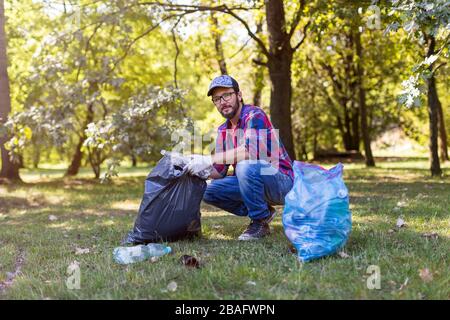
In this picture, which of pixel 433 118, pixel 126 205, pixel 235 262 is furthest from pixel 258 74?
pixel 235 262

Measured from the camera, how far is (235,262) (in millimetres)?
3359

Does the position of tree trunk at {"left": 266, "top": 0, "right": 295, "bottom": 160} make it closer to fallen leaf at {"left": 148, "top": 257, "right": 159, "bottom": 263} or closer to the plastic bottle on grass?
the plastic bottle on grass

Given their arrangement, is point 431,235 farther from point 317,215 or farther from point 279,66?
point 279,66

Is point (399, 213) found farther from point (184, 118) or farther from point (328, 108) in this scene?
point (328, 108)

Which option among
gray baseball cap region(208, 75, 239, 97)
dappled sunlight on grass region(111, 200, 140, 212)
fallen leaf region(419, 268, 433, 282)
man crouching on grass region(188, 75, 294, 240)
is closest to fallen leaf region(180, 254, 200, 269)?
man crouching on grass region(188, 75, 294, 240)

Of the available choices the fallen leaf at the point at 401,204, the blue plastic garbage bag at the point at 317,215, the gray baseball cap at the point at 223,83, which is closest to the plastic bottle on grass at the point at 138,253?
the blue plastic garbage bag at the point at 317,215

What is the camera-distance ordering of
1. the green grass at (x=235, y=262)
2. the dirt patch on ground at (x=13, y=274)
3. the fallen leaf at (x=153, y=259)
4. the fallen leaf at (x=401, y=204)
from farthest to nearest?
the fallen leaf at (x=401, y=204), the fallen leaf at (x=153, y=259), the dirt patch on ground at (x=13, y=274), the green grass at (x=235, y=262)

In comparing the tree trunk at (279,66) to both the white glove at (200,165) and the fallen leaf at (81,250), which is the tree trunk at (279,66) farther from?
the fallen leaf at (81,250)

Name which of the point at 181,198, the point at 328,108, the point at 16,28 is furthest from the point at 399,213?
the point at 328,108

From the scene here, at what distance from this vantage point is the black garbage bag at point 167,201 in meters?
4.14

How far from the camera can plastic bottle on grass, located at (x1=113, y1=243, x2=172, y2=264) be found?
3.61 metres

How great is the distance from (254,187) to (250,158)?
0.83 ft

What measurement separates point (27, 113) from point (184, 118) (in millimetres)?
2783

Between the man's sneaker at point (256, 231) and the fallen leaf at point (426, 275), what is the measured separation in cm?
162
